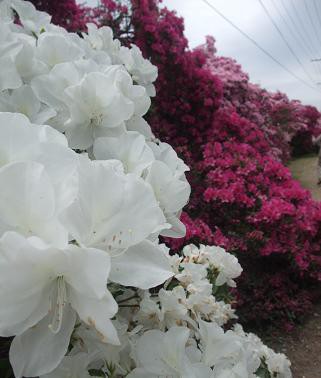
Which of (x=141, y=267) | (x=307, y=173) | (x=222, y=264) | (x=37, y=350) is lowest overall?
(x=307, y=173)

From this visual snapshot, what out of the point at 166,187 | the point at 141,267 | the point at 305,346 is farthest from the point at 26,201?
the point at 305,346

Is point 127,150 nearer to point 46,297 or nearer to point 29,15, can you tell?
point 46,297

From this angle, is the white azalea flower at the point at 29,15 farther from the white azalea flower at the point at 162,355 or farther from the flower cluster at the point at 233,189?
the flower cluster at the point at 233,189

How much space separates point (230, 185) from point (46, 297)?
359cm

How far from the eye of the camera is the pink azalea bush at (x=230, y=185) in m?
3.89

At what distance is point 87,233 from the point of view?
1.88ft

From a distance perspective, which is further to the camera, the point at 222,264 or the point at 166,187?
the point at 222,264

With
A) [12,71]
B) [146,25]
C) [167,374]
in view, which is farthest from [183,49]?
[167,374]

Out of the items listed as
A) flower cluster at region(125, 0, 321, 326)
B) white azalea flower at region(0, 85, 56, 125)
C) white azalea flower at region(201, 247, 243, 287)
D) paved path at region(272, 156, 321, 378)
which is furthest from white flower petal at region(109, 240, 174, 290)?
paved path at region(272, 156, 321, 378)

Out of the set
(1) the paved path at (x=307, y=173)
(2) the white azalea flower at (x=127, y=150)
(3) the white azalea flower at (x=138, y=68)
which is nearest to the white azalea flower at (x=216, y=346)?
(2) the white azalea flower at (x=127, y=150)

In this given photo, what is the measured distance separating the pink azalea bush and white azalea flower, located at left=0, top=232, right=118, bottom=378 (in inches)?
107

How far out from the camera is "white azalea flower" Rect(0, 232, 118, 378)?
51 centimetres

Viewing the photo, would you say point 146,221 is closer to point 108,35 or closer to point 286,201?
point 108,35

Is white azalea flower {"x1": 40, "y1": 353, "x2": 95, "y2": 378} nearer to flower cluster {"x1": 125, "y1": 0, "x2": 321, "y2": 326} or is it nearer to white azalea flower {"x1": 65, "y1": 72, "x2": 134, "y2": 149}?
white azalea flower {"x1": 65, "y1": 72, "x2": 134, "y2": 149}
